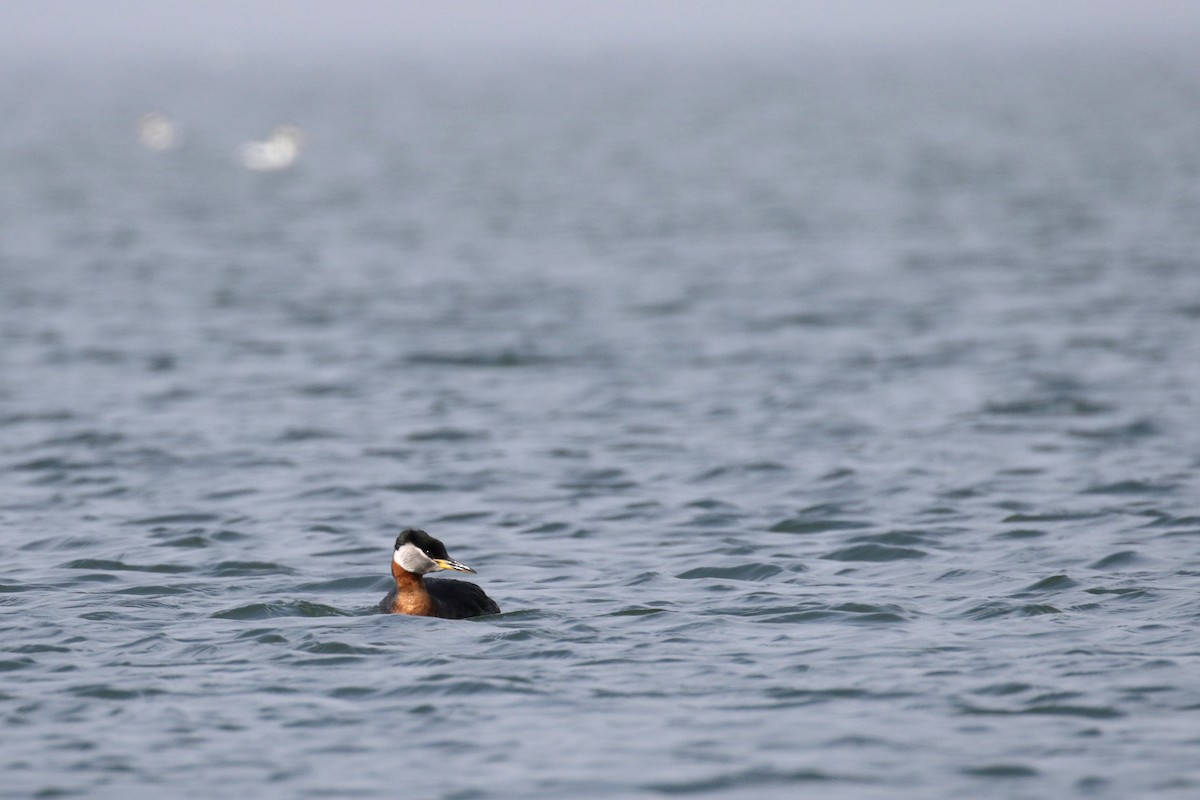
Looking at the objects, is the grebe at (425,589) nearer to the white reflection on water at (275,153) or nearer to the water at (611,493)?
the water at (611,493)

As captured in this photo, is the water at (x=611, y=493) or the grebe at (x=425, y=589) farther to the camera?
the grebe at (x=425, y=589)

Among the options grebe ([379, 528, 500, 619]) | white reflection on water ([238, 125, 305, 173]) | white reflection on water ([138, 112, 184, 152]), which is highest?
white reflection on water ([138, 112, 184, 152])

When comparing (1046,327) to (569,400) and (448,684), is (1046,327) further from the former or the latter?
(448,684)

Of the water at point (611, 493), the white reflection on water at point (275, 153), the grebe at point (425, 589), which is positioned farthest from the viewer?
the white reflection on water at point (275, 153)

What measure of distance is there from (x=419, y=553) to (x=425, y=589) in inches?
9.9

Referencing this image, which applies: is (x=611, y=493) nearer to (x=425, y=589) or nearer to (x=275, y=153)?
(x=425, y=589)

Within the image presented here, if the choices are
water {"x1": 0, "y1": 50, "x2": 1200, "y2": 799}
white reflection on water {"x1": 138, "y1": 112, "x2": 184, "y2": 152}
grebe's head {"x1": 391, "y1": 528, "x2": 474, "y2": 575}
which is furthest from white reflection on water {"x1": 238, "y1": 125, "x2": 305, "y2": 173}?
grebe's head {"x1": 391, "y1": 528, "x2": 474, "y2": 575}

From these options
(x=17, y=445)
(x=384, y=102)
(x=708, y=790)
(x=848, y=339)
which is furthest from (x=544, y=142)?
(x=708, y=790)

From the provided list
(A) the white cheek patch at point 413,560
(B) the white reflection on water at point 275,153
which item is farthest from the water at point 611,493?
(B) the white reflection on water at point 275,153

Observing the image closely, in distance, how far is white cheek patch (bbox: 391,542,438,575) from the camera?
12875 millimetres

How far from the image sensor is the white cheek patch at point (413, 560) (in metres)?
12.9

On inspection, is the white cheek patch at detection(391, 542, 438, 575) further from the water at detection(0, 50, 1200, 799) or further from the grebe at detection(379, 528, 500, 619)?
the water at detection(0, 50, 1200, 799)

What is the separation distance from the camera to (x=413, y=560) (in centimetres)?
1289

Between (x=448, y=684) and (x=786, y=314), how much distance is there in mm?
16941
